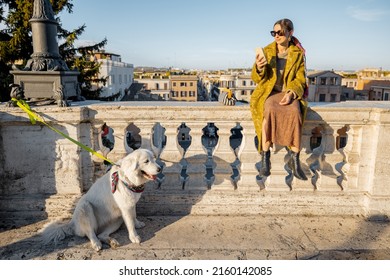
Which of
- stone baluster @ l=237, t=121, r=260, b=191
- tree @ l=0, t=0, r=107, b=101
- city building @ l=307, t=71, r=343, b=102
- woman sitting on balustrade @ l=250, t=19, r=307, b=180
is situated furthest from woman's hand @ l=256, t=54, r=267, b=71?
city building @ l=307, t=71, r=343, b=102

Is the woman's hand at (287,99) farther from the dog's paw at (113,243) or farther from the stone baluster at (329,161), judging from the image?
the dog's paw at (113,243)

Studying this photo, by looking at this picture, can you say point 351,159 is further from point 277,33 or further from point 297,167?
point 277,33

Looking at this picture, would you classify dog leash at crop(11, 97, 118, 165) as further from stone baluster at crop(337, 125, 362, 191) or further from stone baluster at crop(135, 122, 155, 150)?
stone baluster at crop(337, 125, 362, 191)

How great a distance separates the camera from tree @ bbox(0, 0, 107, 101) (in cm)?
1435

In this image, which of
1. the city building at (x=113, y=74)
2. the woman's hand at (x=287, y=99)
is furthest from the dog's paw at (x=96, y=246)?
the city building at (x=113, y=74)

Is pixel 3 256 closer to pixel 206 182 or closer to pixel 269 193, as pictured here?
pixel 206 182

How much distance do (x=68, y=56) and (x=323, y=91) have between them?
40.1 m

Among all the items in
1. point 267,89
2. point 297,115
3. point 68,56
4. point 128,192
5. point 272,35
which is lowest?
point 128,192

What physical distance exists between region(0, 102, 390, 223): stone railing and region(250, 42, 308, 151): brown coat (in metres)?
0.22

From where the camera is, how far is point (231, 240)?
10.9 feet

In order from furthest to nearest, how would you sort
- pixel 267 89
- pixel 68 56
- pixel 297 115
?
1. pixel 68 56
2. pixel 267 89
3. pixel 297 115

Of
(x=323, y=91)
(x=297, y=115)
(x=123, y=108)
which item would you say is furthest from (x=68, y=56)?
(x=323, y=91)

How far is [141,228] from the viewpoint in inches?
141
